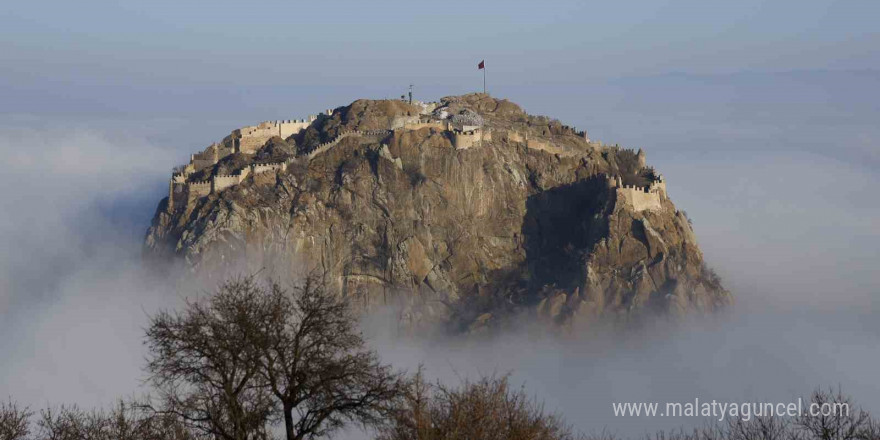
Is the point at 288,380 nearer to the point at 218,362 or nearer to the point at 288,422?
the point at 288,422

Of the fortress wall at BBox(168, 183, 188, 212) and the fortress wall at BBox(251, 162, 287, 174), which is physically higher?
the fortress wall at BBox(251, 162, 287, 174)

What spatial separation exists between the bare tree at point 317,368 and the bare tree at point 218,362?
0.59 m

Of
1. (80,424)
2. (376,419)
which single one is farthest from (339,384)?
(80,424)

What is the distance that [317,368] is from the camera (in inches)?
2242

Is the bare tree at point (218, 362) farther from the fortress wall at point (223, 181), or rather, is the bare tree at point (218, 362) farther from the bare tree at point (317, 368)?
the fortress wall at point (223, 181)

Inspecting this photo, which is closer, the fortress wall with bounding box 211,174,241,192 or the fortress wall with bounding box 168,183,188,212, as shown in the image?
the fortress wall with bounding box 211,174,241,192

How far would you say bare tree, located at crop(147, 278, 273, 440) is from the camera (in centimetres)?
5616

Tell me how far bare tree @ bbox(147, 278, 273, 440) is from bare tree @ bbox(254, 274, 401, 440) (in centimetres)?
59

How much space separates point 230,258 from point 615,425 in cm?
4995

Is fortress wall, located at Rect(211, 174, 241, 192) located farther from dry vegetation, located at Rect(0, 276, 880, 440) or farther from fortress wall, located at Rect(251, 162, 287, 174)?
dry vegetation, located at Rect(0, 276, 880, 440)

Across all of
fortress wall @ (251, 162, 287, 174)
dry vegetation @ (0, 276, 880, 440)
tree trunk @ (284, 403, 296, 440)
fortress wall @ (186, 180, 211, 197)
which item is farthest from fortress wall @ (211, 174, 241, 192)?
tree trunk @ (284, 403, 296, 440)

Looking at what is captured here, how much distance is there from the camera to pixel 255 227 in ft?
643

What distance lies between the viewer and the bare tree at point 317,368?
186 ft

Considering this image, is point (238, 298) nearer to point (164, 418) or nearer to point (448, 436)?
point (164, 418)
